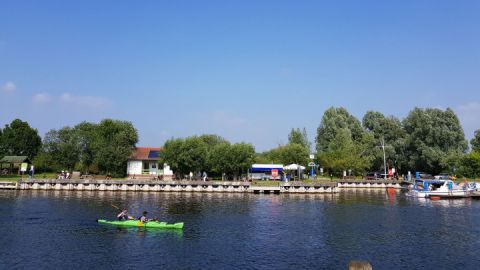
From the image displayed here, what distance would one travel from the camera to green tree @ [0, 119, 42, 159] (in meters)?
113

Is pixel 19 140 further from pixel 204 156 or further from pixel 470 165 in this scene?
pixel 470 165

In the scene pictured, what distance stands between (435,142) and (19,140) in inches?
4733

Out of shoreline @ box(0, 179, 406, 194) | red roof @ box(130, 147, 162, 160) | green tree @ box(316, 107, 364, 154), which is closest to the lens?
shoreline @ box(0, 179, 406, 194)

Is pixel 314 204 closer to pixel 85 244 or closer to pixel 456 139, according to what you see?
pixel 85 244

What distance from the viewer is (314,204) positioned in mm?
58656

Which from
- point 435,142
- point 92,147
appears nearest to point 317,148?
point 435,142

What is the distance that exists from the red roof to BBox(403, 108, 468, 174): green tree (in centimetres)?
6838

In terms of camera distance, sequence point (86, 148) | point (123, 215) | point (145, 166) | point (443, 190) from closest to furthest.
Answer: point (123, 215) → point (443, 190) → point (86, 148) → point (145, 166)

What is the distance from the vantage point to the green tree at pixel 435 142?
93562mm

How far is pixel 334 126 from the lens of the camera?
113m

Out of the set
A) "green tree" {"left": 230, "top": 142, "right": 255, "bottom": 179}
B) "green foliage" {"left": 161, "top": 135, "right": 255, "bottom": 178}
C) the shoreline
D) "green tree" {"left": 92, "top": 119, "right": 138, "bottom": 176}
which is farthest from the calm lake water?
"green tree" {"left": 92, "top": 119, "right": 138, "bottom": 176}

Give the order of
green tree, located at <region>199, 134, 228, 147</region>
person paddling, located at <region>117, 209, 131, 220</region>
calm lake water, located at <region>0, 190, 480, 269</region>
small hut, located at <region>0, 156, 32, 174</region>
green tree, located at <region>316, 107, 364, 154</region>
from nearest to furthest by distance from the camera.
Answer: calm lake water, located at <region>0, 190, 480, 269</region> → person paddling, located at <region>117, 209, 131, 220</region> → small hut, located at <region>0, 156, 32, 174</region> → green tree, located at <region>199, 134, 228, 147</region> → green tree, located at <region>316, 107, 364, 154</region>

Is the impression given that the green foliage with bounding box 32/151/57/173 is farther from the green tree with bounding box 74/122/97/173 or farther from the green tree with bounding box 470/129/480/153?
the green tree with bounding box 470/129/480/153

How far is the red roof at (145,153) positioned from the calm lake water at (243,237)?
120 feet
